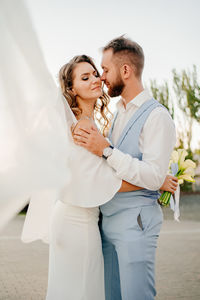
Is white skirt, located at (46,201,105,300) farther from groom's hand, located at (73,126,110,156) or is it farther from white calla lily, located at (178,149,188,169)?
white calla lily, located at (178,149,188,169)

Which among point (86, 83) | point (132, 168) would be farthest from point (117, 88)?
point (132, 168)

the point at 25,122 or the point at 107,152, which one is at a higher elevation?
the point at 25,122

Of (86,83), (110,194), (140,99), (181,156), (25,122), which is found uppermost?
(25,122)

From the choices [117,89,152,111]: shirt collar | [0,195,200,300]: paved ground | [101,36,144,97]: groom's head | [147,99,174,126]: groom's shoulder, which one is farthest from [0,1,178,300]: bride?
[0,195,200,300]: paved ground

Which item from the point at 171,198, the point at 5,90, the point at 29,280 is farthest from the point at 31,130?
the point at 29,280

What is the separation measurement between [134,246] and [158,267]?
409 centimetres

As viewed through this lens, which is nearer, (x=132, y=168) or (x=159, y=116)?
(x=132, y=168)

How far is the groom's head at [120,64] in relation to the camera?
275 cm

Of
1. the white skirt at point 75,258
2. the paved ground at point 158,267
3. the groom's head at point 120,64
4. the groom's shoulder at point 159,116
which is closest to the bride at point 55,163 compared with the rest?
the white skirt at point 75,258

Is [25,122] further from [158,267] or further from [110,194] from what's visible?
[158,267]

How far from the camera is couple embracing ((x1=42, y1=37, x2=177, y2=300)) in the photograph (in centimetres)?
234

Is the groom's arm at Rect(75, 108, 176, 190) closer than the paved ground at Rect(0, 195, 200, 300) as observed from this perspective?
→ Yes

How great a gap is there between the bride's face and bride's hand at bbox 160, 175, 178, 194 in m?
0.74

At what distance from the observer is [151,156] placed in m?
2.43
